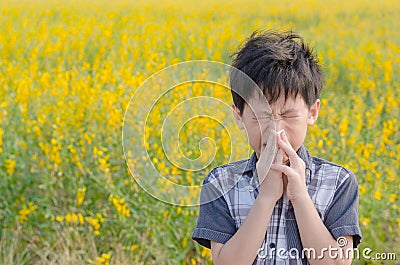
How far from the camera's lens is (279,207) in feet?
5.30

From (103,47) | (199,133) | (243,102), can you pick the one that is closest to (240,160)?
(243,102)

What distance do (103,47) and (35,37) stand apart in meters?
0.58

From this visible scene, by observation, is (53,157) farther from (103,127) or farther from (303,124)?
(303,124)

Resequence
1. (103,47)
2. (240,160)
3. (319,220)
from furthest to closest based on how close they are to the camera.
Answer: (103,47) → (240,160) → (319,220)

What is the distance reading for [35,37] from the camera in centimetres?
593

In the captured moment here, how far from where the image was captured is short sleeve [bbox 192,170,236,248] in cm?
162

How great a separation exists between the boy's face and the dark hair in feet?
0.07

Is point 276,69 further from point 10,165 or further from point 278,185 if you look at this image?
point 10,165

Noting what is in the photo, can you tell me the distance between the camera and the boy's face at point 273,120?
1.54 m

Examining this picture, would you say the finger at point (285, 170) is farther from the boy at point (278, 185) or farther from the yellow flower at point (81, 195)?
the yellow flower at point (81, 195)

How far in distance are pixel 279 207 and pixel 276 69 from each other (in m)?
0.28

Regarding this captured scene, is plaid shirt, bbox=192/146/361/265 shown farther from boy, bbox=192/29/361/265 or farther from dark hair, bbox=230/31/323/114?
dark hair, bbox=230/31/323/114

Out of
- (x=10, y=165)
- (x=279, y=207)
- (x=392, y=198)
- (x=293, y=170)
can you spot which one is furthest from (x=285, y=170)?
(x=10, y=165)

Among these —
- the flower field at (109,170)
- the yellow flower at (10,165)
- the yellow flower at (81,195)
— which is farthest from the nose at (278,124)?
the yellow flower at (10,165)
